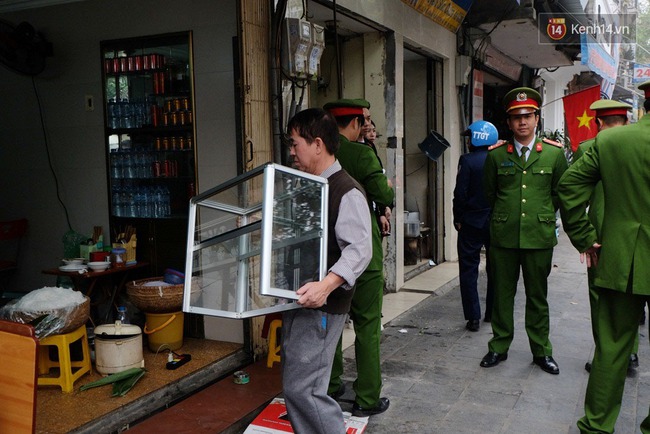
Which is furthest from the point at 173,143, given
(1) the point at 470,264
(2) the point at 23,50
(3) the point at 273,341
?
(1) the point at 470,264

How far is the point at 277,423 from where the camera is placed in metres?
3.78

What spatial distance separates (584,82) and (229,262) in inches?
724

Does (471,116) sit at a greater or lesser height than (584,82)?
lesser

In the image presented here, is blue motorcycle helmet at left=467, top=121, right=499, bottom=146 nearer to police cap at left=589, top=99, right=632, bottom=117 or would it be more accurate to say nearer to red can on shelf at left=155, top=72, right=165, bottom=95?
police cap at left=589, top=99, right=632, bottom=117

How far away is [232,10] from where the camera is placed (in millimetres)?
4863

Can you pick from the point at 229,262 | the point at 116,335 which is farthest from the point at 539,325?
the point at 116,335

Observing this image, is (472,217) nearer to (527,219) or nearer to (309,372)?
(527,219)

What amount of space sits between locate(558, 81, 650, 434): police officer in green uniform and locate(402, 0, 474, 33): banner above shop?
16.0ft

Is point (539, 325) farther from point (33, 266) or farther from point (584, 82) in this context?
point (584, 82)

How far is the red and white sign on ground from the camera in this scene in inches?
145

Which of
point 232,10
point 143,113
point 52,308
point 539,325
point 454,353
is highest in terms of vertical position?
point 232,10

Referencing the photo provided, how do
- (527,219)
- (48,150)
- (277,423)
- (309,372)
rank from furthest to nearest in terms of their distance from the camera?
(48,150) < (527,219) < (277,423) < (309,372)

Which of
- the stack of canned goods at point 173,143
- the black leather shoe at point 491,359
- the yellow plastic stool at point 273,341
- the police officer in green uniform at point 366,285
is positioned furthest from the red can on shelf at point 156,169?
the black leather shoe at point 491,359

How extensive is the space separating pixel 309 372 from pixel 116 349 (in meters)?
2.31
